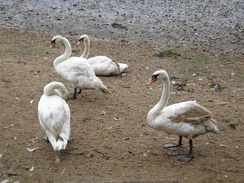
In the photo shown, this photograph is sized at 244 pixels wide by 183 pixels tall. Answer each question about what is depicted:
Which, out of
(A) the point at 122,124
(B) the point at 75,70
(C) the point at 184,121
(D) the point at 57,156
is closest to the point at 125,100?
(A) the point at 122,124

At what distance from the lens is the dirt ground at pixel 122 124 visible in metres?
5.12

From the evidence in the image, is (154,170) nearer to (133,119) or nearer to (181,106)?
(181,106)

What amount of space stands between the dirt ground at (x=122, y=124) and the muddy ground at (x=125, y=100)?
0.05ft

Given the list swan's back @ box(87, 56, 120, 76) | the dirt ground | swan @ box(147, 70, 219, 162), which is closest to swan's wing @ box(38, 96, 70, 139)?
the dirt ground

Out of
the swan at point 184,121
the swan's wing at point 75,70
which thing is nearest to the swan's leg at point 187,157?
the swan at point 184,121

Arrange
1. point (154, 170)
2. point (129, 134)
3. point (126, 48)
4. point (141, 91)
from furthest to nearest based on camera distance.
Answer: point (126, 48) → point (141, 91) → point (129, 134) → point (154, 170)

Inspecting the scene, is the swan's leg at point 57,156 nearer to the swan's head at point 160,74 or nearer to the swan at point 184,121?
the swan at point 184,121

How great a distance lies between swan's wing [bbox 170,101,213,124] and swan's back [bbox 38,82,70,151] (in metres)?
1.68

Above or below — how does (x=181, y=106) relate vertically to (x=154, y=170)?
above

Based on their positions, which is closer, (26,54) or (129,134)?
(129,134)

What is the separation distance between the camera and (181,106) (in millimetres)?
5508

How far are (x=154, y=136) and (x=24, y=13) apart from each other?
32.6 ft

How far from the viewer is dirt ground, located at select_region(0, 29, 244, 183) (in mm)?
5125

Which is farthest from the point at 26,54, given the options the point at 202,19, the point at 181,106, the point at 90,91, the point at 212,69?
the point at 202,19
